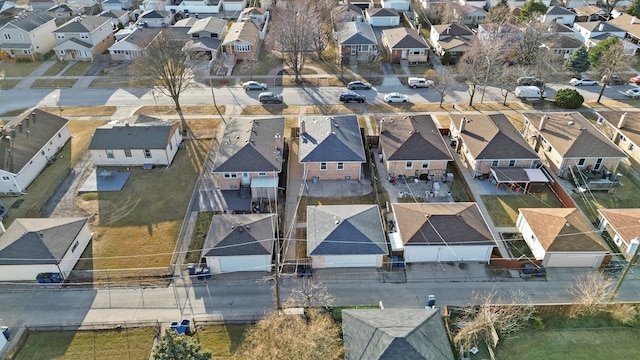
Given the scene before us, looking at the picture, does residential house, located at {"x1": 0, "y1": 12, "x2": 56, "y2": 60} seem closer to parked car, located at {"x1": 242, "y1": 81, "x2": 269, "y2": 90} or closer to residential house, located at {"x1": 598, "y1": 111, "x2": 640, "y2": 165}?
parked car, located at {"x1": 242, "y1": 81, "x2": 269, "y2": 90}

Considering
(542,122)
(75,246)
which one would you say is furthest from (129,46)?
(542,122)

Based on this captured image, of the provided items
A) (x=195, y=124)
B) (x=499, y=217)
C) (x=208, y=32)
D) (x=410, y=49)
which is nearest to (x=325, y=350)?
(x=499, y=217)

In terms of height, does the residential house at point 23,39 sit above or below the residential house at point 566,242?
above

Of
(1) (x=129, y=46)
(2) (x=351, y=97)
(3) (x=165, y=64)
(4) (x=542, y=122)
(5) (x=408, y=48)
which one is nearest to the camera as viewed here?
(4) (x=542, y=122)

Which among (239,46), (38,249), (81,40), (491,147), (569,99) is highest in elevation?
(239,46)

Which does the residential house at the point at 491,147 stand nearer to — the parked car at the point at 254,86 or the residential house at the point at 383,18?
the parked car at the point at 254,86

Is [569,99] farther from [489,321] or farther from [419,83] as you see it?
[489,321]

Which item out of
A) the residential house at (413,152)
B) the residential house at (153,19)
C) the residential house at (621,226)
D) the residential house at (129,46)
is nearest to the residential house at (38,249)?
the residential house at (413,152)

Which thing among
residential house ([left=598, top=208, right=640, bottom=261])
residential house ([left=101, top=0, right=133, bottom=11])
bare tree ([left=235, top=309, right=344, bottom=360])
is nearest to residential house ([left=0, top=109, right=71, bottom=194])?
bare tree ([left=235, top=309, right=344, bottom=360])
